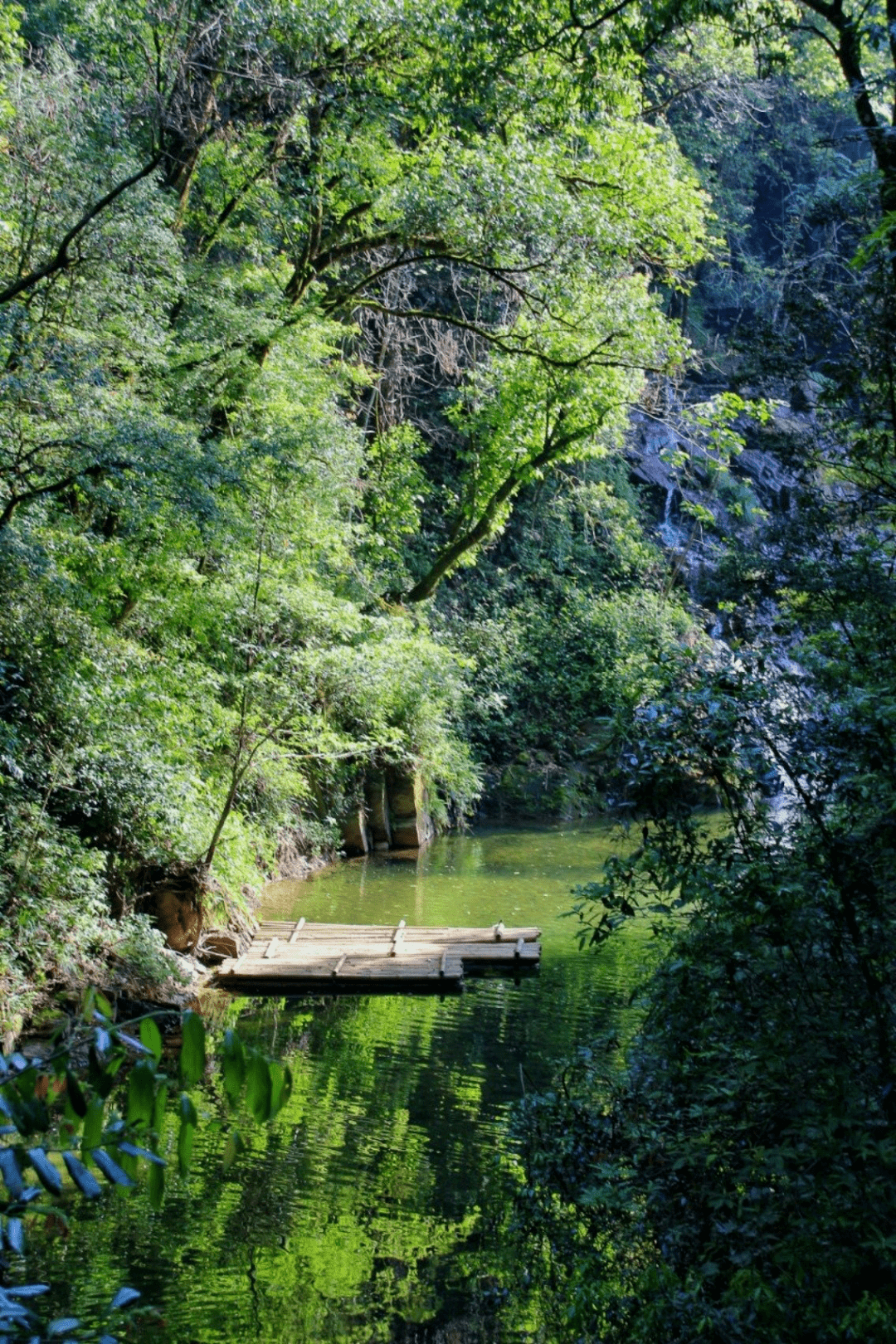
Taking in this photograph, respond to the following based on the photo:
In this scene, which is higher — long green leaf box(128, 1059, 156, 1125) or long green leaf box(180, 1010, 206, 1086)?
long green leaf box(180, 1010, 206, 1086)

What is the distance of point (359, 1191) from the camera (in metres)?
5.67

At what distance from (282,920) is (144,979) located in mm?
3135

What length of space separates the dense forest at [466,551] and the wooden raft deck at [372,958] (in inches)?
29.1

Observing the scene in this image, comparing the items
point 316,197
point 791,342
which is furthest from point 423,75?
point 791,342

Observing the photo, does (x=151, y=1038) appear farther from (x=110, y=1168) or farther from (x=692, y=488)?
(x=692, y=488)

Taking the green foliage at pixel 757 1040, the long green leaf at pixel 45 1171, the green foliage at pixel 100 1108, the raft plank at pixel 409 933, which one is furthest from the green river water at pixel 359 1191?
the long green leaf at pixel 45 1171

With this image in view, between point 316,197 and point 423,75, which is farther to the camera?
point 316,197

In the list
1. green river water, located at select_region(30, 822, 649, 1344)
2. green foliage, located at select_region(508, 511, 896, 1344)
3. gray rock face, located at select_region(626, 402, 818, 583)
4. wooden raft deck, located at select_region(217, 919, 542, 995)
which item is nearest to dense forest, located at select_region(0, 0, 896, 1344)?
green foliage, located at select_region(508, 511, 896, 1344)

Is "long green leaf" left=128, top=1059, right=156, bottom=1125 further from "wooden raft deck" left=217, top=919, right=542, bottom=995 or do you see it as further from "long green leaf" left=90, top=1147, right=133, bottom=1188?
"wooden raft deck" left=217, top=919, right=542, bottom=995

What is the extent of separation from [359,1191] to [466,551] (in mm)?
13645

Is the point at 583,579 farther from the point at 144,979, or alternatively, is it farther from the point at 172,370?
the point at 144,979

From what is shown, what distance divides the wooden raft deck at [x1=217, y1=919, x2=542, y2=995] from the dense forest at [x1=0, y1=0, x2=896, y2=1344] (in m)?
0.74

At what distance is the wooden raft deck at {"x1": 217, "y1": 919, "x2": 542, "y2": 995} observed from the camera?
9445 mm

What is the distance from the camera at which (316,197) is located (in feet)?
43.5
